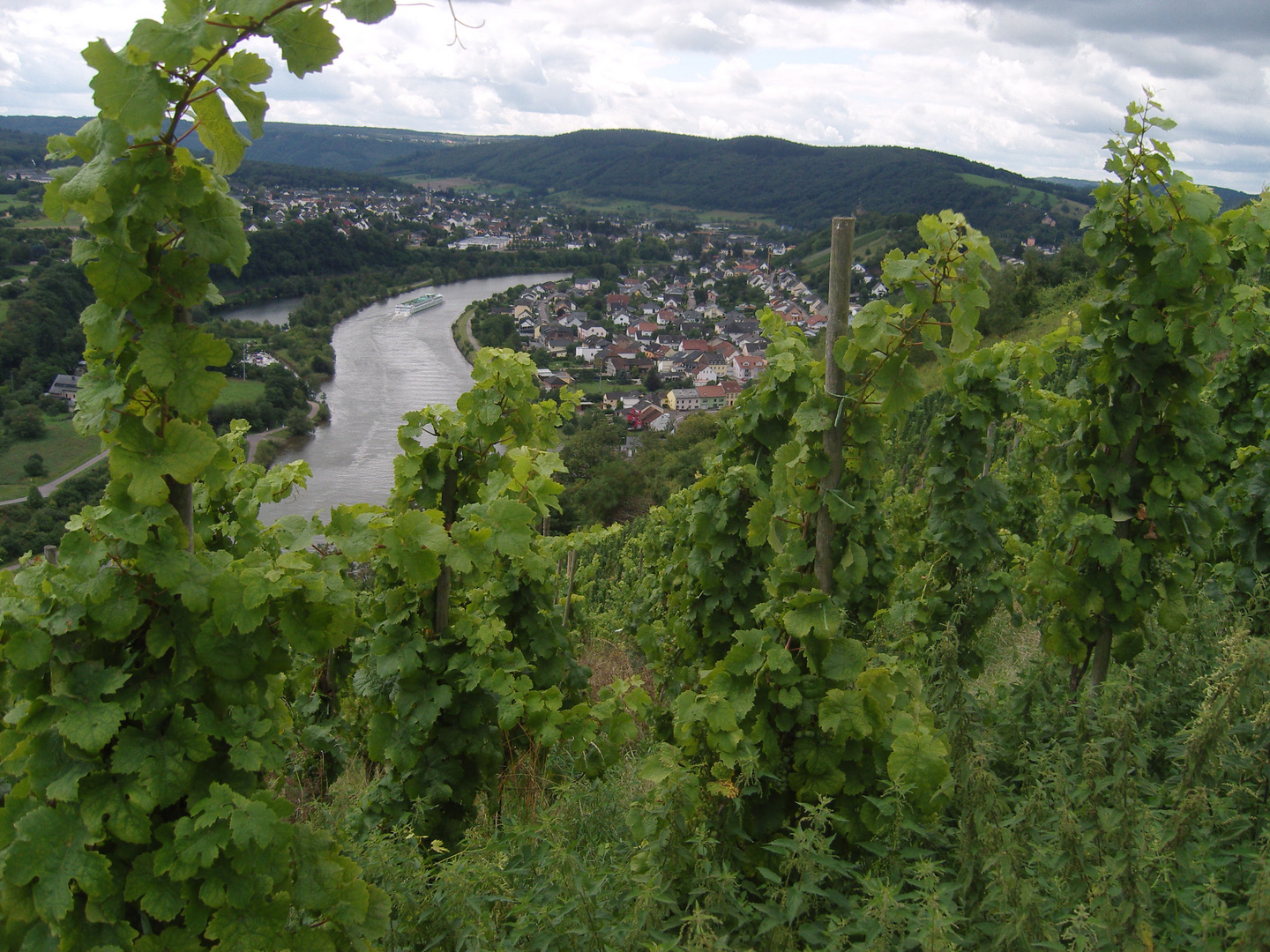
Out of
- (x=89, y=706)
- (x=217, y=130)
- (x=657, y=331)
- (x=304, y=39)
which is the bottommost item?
(x=657, y=331)

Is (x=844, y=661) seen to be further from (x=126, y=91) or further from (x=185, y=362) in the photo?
(x=126, y=91)

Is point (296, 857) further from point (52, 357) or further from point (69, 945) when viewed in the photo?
point (52, 357)

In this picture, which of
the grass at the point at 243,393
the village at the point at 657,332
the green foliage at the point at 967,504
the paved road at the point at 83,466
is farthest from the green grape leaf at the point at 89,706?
the village at the point at 657,332

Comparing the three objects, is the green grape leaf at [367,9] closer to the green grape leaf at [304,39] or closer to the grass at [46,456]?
the green grape leaf at [304,39]

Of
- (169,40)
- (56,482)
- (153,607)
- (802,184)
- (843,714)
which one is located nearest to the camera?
(169,40)

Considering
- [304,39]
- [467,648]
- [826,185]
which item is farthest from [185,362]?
[826,185]
